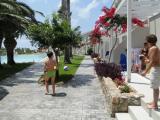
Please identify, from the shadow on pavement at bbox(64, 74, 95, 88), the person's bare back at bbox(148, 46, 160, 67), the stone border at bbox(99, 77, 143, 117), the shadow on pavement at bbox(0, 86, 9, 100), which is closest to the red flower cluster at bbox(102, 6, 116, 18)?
the shadow on pavement at bbox(64, 74, 95, 88)

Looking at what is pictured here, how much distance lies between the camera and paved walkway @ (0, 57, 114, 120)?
37.9 feet

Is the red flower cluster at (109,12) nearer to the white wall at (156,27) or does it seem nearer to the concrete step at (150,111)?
the white wall at (156,27)

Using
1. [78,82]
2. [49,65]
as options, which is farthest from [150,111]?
[78,82]

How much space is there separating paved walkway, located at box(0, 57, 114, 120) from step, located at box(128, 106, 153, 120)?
32.6 inches

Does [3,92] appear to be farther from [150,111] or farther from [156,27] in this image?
[150,111]

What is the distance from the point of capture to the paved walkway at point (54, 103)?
11562 mm

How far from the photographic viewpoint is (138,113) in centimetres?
992

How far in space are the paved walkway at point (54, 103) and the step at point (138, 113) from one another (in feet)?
2.71

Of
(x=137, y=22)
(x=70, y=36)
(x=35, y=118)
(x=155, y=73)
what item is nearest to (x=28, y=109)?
(x=35, y=118)

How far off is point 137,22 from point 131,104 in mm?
10552

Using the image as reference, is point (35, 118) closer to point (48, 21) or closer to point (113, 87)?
point (113, 87)

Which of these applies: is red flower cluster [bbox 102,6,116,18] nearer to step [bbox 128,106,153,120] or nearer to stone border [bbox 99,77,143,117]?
stone border [bbox 99,77,143,117]

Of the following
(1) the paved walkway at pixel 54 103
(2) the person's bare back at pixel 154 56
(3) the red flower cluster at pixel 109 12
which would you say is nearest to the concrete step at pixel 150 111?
(2) the person's bare back at pixel 154 56

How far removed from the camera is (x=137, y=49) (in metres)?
21.8
